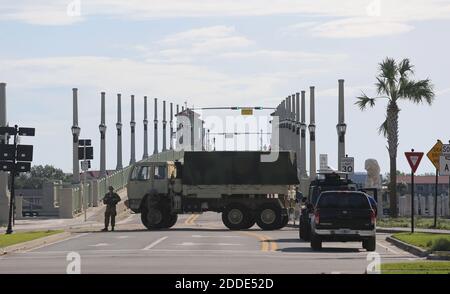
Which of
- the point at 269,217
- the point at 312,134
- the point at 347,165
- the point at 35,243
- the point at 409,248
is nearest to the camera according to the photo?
the point at 409,248

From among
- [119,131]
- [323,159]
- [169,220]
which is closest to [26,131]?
[169,220]

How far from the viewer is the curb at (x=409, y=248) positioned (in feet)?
106

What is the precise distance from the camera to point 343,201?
35.6 meters

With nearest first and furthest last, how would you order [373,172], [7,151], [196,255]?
[196,255], [7,151], [373,172]

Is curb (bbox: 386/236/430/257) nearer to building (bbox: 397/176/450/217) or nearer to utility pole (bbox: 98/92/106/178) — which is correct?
building (bbox: 397/176/450/217)

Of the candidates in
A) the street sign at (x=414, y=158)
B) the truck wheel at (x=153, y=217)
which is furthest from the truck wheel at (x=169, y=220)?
the street sign at (x=414, y=158)

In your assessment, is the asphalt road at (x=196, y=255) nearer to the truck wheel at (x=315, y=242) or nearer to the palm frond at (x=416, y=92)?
the truck wheel at (x=315, y=242)

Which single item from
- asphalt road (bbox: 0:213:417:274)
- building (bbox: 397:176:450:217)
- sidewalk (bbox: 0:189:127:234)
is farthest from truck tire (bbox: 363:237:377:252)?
building (bbox: 397:176:450:217)

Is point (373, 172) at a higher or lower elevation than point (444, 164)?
lower

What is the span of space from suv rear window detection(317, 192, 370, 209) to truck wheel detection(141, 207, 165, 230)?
16.6m

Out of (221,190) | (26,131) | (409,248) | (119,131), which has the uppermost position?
(119,131)

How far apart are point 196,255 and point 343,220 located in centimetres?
528

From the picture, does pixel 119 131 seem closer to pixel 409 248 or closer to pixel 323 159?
pixel 323 159
